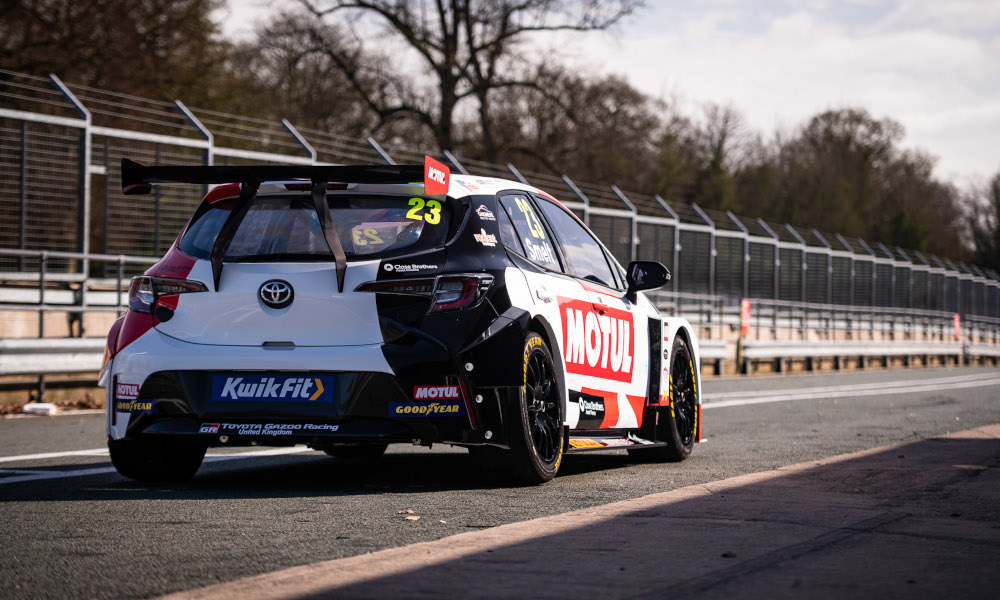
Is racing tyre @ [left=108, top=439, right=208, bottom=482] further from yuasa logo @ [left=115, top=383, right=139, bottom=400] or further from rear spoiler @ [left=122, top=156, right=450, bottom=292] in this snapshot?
rear spoiler @ [left=122, top=156, right=450, bottom=292]

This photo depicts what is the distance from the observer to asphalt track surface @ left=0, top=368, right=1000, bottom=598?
4.19 metres

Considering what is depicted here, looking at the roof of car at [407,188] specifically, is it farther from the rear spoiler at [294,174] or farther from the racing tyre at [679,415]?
the racing tyre at [679,415]

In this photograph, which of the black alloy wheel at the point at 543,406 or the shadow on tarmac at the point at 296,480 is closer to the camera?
the shadow on tarmac at the point at 296,480

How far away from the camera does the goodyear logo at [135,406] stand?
21.6 feet

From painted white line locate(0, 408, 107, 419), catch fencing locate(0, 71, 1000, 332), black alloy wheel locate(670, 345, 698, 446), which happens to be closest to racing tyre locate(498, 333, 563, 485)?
black alloy wheel locate(670, 345, 698, 446)

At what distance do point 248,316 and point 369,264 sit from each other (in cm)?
63

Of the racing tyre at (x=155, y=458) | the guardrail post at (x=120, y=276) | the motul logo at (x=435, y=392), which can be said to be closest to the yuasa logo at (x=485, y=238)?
the motul logo at (x=435, y=392)

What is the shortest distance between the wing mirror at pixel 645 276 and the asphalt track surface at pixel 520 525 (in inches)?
43.7

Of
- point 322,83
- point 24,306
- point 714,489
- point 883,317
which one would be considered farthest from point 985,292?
point 714,489

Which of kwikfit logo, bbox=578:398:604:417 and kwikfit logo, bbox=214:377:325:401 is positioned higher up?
kwikfit logo, bbox=214:377:325:401

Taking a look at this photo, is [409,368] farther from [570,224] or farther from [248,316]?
[570,224]

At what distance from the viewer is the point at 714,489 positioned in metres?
6.55

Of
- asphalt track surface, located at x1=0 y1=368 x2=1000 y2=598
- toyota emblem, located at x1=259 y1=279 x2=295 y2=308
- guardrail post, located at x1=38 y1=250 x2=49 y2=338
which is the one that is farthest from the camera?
guardrail post, located at x1=38 y1=250 x2=49 y2=338

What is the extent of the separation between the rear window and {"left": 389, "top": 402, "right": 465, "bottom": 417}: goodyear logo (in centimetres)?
74
